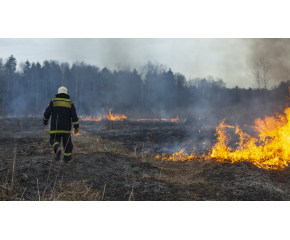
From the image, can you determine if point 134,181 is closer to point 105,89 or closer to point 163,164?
point 163,164

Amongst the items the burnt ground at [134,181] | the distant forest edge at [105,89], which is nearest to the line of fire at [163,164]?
the burnt ground at [134,181]

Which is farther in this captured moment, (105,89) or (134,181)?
(105,89)

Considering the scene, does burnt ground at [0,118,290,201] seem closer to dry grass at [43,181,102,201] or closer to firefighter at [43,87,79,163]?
dry grass at [43,181,102,201]

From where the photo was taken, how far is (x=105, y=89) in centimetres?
3092

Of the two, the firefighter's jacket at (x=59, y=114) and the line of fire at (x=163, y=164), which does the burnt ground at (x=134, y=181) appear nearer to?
the line of fire at (x=163, y=164)

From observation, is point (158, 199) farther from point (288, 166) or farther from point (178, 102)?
point (178, 102)

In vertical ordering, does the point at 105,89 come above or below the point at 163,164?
above

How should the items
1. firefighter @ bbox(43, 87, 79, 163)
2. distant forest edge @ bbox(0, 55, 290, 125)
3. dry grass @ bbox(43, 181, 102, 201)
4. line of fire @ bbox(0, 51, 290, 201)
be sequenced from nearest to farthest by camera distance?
dry grass @ bbox(43, 181, 102, 201) < line of fire @ bbox(0, 51, 290, 201) < firefighter @ bbox(43, 87, 79, 163) < distant forest edge @ bbox(0, 55, 290, 125)

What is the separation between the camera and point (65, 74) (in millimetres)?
31625

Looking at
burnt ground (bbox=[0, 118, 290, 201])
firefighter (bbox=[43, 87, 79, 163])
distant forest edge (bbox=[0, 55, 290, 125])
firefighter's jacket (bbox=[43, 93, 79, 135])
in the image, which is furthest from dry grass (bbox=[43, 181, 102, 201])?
distant forest edge (bbox=[0, 55, 290, 125])

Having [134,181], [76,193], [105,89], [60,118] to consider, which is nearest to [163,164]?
[134,181]

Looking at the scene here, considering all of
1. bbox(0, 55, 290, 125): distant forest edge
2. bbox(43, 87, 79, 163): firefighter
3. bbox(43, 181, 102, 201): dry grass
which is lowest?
bbox(43, 181, 102, 201): dry grass

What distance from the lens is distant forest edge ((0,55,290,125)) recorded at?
27.3m

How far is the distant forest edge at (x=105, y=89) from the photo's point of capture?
2733 cm
